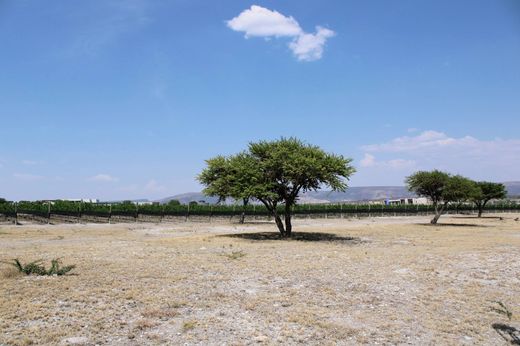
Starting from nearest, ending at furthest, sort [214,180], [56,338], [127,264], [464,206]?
[56,338]
[127,264]
[214,180]
[464,206]

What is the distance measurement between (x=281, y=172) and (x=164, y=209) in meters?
39.1

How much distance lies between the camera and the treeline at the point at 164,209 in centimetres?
5316

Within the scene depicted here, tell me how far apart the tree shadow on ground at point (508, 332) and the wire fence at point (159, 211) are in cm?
4848

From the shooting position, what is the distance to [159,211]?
64.9 metres

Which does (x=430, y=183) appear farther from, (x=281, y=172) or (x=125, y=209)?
(x=125, y=209)

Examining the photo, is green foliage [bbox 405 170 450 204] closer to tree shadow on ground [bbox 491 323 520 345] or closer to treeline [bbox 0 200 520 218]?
treeline [bbox 0 200 520 218]

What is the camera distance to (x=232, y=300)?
36.9ft

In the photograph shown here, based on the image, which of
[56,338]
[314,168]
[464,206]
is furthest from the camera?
[464,206]

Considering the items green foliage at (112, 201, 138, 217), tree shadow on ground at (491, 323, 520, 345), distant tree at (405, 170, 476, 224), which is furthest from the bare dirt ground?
green foliage at (112, 201, 138, 217)

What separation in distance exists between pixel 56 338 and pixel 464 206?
114865mm

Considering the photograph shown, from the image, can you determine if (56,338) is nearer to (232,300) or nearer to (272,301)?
(232,300)

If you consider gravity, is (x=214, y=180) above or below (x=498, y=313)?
above

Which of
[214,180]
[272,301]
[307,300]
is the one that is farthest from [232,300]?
[214,180]

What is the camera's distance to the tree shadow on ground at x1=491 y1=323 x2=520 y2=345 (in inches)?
341
